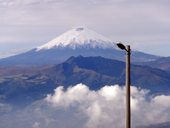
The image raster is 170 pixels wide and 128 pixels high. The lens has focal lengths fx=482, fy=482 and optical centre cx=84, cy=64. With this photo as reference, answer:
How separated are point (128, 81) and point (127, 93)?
882 mm

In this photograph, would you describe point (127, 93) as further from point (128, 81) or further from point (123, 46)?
point (123, 46)

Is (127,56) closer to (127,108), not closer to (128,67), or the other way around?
(128,67)

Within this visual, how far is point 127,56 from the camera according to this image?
109 feet

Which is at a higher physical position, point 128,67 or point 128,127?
point 128,67

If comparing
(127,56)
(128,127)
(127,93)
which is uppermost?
(127,56)

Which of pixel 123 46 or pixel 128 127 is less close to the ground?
pixel 123 46

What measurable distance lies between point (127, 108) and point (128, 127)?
1.30 meters

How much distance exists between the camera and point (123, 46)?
1324 inches

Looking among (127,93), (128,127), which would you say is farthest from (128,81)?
(128,127)

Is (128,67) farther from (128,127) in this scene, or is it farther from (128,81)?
(128,127)

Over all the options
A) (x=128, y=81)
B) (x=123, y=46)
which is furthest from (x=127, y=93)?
→ (x=123, y=46)

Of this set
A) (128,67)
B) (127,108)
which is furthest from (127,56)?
(127,108)

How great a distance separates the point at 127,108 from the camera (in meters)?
32.8

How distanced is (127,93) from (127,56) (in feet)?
8.39
